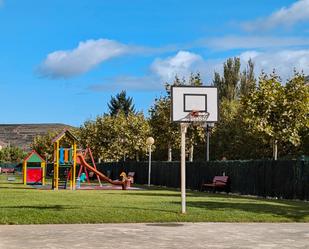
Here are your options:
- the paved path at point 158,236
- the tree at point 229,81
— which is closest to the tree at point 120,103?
the tree at point 229,81

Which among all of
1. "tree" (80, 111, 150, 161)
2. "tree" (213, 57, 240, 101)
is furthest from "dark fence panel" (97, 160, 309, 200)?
"tree" (213, 57, 240, 101)

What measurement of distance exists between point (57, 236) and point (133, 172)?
38.0m

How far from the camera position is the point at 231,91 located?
76.3 m

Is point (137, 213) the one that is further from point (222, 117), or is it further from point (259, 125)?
point (222, 117)

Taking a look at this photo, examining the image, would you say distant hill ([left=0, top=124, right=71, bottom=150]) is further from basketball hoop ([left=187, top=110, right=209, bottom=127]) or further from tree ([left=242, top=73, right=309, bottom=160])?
basketball hoop ([left=187, top=110, right=209, bottom=127])

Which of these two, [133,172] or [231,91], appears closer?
[133,172]

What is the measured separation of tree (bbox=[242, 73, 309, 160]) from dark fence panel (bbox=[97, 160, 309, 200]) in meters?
2.71

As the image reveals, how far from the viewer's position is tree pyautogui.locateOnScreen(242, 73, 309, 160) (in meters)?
33.2

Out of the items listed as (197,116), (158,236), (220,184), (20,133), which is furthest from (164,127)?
(20,133)

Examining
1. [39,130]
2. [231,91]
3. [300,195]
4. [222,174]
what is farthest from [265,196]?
[39,130]

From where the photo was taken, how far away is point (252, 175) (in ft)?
101

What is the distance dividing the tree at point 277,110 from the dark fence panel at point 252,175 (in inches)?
107

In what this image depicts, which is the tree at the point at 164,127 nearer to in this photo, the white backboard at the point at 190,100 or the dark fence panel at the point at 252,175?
the dark fence panel at the point at 252,175

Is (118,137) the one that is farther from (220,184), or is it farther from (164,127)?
(220,184)
